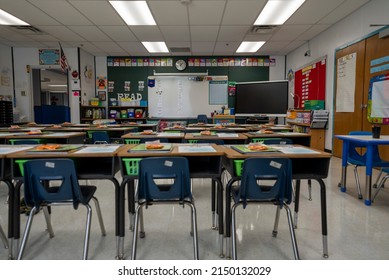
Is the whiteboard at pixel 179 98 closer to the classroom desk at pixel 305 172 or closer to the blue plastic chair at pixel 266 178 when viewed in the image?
the classroom desk at pixel 305 172

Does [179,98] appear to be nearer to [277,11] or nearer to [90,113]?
[90,113]

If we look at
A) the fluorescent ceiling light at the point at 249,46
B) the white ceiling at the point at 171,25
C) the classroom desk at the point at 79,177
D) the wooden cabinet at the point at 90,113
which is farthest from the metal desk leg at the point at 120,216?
the wooden cabinet at the point at 90,113

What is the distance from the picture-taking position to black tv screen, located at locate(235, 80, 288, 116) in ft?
26.8

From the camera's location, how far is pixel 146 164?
1774 mm

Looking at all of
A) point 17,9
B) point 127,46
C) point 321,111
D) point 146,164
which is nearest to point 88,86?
point 127,46

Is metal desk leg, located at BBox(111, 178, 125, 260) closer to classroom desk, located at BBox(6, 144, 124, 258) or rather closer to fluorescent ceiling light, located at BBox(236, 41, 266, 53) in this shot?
classroom desk, located at BBox(6, 144, 124, 258)

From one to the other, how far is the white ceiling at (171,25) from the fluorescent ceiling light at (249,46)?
0.61 feet

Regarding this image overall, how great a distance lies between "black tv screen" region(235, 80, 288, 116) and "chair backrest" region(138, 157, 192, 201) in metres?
6.94

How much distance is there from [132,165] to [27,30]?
653cm

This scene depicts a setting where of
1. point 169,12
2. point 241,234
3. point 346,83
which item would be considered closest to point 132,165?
point 241,234

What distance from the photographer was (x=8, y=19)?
5.98 meters

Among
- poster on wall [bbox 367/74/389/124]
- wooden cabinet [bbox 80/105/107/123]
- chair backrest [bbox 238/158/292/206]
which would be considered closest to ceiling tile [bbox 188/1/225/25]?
poster on wall [bbox 367/74/389/124]

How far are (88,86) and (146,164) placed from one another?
26.8 ft

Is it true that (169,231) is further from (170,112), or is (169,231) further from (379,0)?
(170,112)
